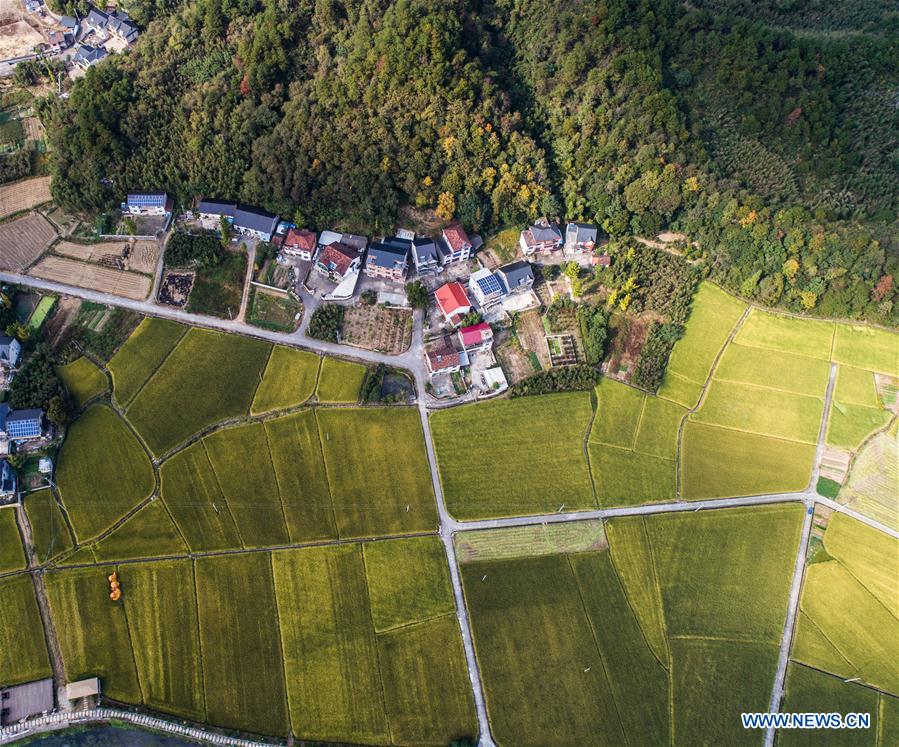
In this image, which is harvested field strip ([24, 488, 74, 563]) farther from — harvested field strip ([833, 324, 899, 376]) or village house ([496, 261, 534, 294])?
harvested field strip ([833, 324, 899, 376])

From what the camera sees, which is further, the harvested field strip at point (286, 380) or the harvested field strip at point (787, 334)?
the harvested field strip at point (787, 334)

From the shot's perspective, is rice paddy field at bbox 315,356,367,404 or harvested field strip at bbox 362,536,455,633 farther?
rice paddy field at bbox 315,356,367,404

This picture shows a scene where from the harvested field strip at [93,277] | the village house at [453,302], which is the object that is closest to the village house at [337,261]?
the village house at [453,302]

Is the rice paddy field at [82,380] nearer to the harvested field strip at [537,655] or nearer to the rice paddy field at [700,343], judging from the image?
the harvested field strip at [537,655]

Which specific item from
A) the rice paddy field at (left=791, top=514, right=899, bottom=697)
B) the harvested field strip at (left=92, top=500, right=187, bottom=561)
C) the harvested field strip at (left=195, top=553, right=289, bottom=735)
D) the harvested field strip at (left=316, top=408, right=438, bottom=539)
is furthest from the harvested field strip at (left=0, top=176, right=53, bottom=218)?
the rice paddy field at (left=791, top=514, right=899, bottom=697)

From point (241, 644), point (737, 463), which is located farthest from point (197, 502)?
point (737, 463)

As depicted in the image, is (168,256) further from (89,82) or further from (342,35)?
(342,35)

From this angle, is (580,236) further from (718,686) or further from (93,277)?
(93,277)
